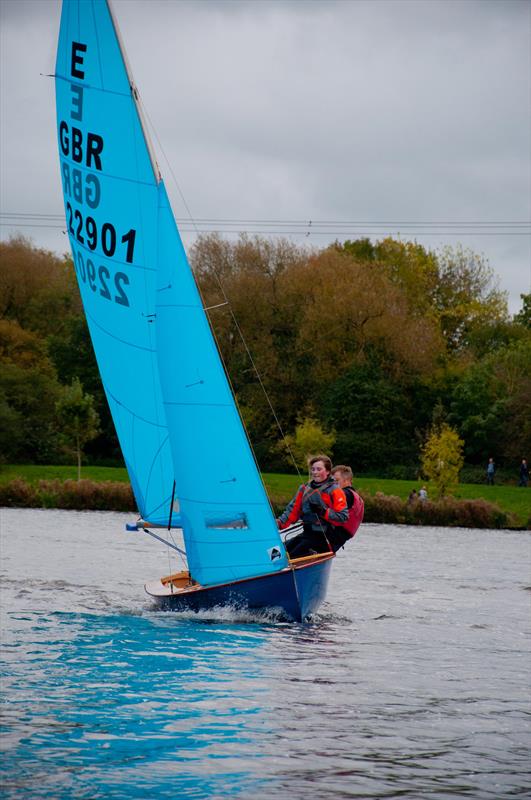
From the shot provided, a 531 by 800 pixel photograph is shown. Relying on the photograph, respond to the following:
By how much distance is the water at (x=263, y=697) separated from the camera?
7.66 m

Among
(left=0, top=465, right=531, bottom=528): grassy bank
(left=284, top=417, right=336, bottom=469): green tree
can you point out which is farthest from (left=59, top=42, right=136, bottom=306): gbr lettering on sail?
(left=284, top=417, right=336, bottom=469): green tree

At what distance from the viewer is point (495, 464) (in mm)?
56844

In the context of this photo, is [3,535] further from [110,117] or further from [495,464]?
[495,464]

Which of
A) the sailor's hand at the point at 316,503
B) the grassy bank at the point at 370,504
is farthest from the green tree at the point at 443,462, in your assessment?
the sailor's hand at the point at 316,503

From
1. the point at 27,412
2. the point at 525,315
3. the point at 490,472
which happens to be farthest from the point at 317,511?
the point at 525,315

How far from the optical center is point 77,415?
4900cm

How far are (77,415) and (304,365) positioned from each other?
14.8m

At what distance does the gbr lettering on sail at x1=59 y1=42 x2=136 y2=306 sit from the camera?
14.7 m

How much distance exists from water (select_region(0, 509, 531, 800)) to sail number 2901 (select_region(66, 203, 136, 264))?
15.7ft

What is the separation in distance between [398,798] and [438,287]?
67.0 metres

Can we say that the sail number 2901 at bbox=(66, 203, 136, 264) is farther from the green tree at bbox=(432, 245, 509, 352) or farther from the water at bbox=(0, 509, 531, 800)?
the green tree at bbox=(432, 245, 509, 352)

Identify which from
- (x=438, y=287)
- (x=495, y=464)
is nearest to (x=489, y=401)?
(x=495, y=464)

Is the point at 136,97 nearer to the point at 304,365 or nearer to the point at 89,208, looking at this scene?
the point at 89,208

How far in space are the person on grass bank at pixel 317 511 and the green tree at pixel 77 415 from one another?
33980 mm
